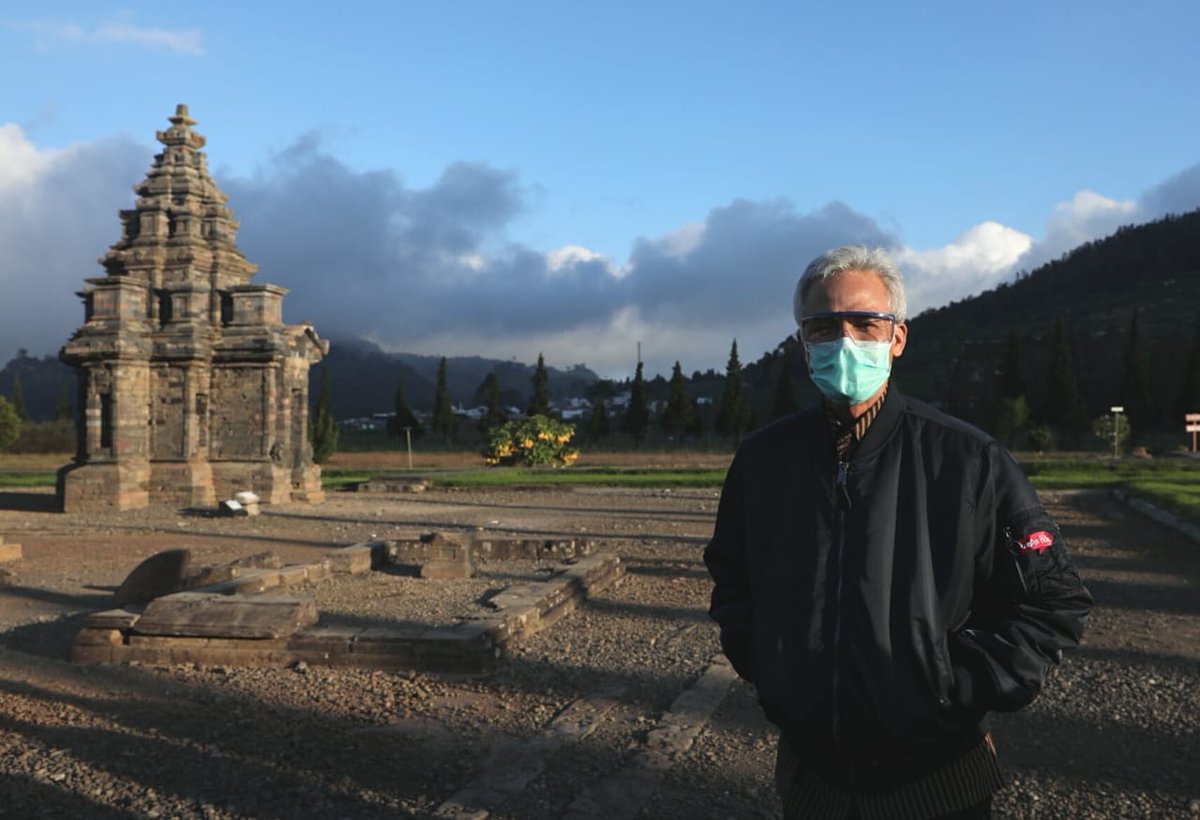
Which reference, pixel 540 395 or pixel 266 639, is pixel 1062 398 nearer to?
pixel 540 395

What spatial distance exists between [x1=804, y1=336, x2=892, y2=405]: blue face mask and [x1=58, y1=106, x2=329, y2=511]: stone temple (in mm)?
21175

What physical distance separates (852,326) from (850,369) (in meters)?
0.11

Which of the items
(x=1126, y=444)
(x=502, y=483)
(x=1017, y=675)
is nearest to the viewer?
(x=1017, y=675)

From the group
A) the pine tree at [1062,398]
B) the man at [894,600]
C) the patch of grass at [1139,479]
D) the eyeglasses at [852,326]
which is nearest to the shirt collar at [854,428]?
the man at [894,600]

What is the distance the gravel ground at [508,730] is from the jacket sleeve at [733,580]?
2.18 metres

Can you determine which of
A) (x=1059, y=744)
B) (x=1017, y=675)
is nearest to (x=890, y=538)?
(x=1017, y=675)

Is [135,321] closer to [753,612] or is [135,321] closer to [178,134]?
[178,134]

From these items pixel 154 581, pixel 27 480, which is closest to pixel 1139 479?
pixel 154 581

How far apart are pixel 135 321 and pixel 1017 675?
23129mm

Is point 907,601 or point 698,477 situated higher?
point 907,601

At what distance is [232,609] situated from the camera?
7316 millimetres

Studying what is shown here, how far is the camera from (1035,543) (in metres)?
2.15

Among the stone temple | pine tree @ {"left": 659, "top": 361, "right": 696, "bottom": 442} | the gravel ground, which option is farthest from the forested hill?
the gravel ground

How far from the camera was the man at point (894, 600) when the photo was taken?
2.12 m
